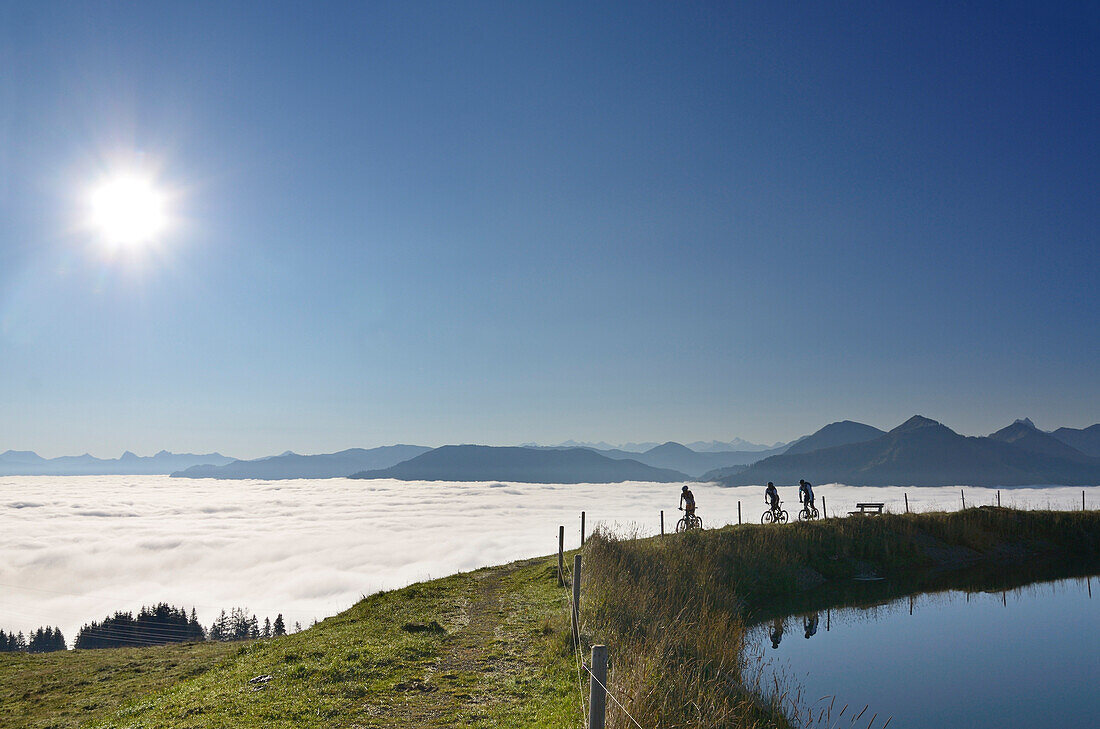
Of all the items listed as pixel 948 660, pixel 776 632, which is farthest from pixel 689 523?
pixel 948 660

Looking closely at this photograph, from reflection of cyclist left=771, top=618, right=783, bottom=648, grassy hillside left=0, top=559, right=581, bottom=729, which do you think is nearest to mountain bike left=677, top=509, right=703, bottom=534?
reflection of cyclist left=771, top=618, right=783, bottom=648

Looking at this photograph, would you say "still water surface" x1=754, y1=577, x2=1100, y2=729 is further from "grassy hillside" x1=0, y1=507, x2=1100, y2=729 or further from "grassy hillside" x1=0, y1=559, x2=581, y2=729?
"grassy hillside" x1=0, y1=559, x2=581, y2=729

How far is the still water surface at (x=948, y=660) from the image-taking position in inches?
742

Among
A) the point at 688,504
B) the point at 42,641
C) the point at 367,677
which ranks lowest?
the point at 42,641

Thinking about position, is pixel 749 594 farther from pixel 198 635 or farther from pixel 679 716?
pixel 198 635

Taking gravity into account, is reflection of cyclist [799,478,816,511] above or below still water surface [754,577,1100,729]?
above

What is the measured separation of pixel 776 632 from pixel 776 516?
1708 centimetres

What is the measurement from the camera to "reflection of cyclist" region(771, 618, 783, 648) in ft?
90.7

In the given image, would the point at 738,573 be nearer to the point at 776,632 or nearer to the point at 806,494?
the point at 776,632

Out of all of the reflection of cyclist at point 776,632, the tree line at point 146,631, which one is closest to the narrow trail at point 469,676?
the reflection of cyclist at point 776,632

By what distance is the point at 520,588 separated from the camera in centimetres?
2983

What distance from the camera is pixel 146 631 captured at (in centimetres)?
9888

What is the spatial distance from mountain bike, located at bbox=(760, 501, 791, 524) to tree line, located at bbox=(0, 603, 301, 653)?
7649cm

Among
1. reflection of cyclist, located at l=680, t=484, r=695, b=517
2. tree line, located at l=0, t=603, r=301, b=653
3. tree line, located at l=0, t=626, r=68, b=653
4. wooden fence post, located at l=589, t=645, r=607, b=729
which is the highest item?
wooden fence post, located at l=589, t=645, r=607, b=729
